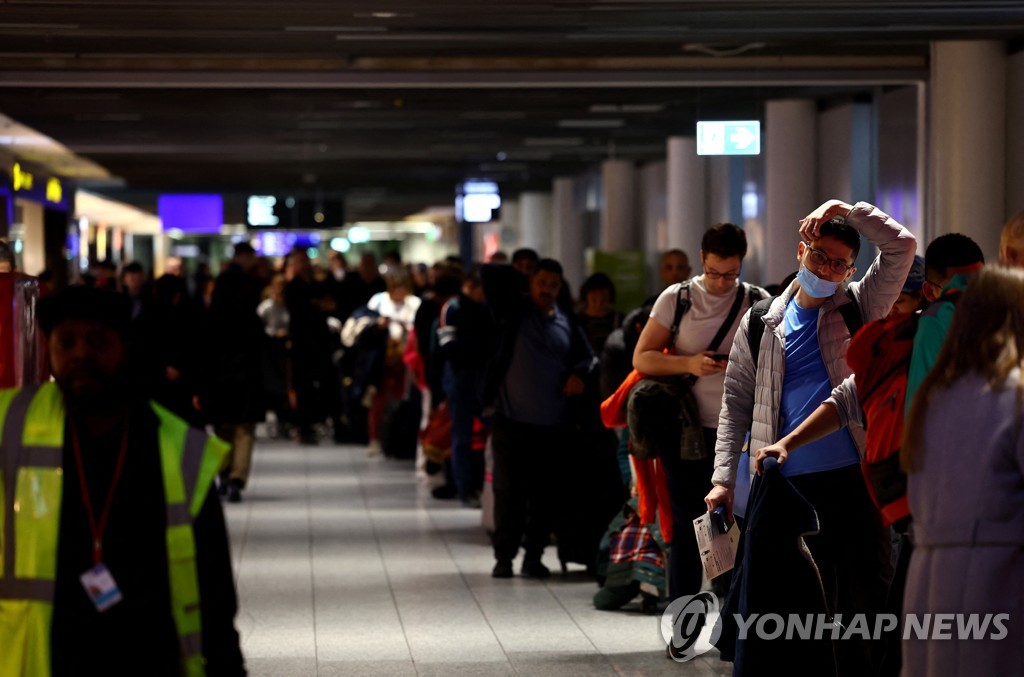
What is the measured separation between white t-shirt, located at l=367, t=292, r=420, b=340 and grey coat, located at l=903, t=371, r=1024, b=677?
508 inches

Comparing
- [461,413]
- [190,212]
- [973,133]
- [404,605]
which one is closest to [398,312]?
[461,413]

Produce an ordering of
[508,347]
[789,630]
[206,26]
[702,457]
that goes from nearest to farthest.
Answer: [789,630]
[702,457]
[508,347]
[206,26]

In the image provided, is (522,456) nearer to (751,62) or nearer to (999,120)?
(751,62)

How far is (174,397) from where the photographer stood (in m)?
11.6

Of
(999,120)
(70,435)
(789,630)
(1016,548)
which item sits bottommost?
(789,630)

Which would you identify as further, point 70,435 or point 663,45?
point 663,45

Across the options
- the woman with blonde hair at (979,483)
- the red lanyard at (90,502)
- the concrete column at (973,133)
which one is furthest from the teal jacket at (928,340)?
the concrete column at (973,133)

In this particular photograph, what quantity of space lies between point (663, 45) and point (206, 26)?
10.0 ft

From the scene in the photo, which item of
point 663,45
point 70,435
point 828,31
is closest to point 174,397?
point 663,45

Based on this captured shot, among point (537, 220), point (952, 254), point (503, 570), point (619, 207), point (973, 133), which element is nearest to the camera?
point (952, 254)

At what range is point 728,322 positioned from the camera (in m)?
7.10

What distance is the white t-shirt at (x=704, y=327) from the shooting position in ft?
23.4

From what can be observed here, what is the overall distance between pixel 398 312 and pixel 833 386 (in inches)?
446

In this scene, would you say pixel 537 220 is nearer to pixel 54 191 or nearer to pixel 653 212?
pixel 653 212
